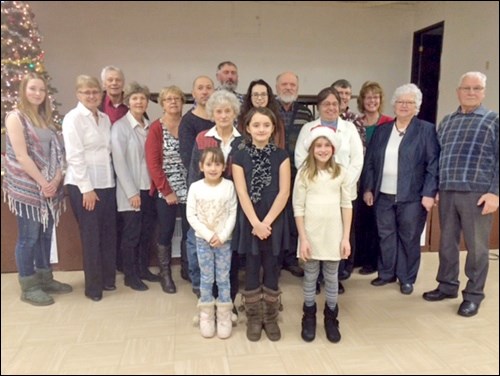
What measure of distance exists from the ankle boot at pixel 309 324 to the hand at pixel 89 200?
51.6 inches

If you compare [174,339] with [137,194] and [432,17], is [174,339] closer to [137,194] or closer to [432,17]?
[137,194]

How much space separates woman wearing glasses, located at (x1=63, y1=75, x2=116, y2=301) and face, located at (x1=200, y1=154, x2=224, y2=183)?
0.73m

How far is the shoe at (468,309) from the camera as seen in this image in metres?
2.32

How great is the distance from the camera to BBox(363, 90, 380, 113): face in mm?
2713

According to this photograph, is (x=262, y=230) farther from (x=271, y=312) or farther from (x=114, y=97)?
(x=114, y=97)

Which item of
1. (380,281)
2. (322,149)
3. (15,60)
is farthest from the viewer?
(15,60)

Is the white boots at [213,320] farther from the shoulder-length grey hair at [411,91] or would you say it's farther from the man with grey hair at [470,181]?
the shoulder-length grey hair at [411,91]

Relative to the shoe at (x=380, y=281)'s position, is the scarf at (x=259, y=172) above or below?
above

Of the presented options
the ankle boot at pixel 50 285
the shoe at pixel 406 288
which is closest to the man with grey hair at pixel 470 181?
the shoe at pixel 406 288

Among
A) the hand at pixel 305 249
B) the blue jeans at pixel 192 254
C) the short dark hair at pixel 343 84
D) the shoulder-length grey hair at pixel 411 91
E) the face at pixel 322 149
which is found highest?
the short dark hair at pixel 343 84

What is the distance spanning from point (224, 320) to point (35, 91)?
1581mm

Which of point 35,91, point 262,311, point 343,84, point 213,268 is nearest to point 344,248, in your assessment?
point 262,311

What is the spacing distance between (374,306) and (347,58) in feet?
4.74

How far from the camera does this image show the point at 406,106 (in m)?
2.48
